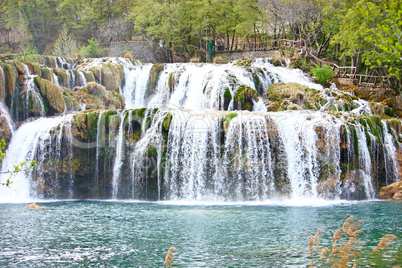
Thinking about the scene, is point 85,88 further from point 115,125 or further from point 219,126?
point 219,126

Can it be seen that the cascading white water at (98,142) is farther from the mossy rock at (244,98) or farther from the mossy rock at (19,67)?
the mossy rock at (244,98)

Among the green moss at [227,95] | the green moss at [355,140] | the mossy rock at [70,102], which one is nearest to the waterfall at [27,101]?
the mossy rock at [70,102]

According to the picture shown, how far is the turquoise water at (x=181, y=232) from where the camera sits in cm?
918

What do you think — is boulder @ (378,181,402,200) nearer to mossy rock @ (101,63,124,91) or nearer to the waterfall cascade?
the waterfall cascade

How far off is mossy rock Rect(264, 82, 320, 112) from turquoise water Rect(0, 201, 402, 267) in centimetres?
806

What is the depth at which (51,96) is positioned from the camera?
23391 millimetres

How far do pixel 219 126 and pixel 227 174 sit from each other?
2.26 metres

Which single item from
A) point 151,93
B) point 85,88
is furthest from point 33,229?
point 151,93

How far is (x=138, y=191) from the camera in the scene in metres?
20.0

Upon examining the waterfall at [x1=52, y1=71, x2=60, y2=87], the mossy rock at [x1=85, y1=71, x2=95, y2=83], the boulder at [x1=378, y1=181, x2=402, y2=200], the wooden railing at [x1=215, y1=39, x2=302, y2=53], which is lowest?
the boulder at [x1=378, y1=181, x2=402, y2=200]

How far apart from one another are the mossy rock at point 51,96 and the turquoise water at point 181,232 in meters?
7.48

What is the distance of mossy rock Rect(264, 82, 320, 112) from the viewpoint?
941 inches

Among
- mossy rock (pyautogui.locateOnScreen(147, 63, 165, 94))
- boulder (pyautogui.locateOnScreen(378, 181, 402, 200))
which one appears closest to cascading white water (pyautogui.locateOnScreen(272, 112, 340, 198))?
boulder (pyautogui.locateOnScreen(378, 181, 402, 200))

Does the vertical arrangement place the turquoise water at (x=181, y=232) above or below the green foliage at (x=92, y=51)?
below
